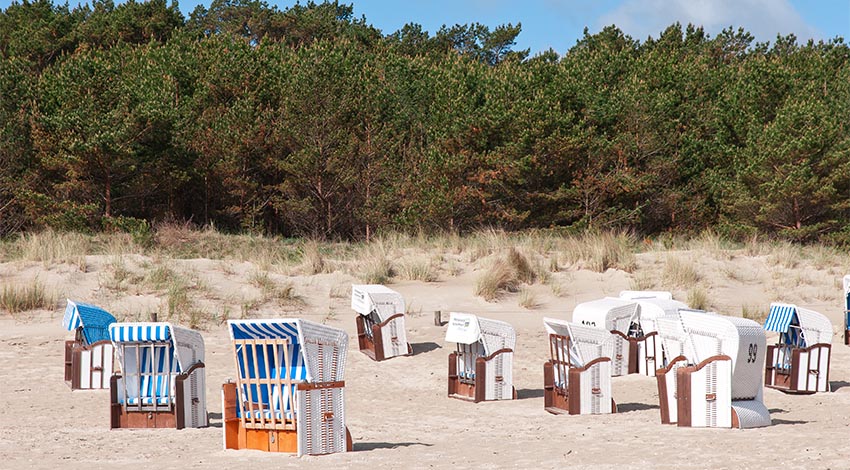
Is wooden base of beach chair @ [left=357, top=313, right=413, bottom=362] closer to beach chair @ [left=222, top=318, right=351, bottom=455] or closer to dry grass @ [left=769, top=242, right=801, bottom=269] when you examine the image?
beach chair @ [left=222, top=318, right=351, bottom=455]

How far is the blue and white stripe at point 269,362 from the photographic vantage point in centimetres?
817

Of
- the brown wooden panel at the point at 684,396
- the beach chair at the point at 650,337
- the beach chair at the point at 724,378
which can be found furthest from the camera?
the beach chair at the point at 650,337

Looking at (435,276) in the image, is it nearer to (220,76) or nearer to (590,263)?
(590,263)

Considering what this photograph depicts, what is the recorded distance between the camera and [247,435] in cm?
859

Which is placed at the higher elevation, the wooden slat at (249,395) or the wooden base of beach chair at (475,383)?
the wooden slat at (249,395)

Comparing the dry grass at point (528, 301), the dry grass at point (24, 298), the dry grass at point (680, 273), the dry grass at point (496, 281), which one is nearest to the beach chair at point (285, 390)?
the dry grass at point (24, 298)

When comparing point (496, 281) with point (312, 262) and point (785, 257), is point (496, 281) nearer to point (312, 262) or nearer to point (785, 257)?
point (312, 262)

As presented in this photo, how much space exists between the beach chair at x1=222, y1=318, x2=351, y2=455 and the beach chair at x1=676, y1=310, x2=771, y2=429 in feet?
10.9

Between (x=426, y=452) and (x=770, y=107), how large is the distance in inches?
1163

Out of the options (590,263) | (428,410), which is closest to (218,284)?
(590,263)

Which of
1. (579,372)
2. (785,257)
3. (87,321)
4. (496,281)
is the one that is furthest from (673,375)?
(785,257)

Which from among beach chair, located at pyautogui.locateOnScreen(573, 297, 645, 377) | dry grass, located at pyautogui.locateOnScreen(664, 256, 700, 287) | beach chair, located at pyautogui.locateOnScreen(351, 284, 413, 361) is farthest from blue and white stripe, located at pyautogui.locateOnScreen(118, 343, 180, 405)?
dry grass, located at pyautogui.locateOnScreen(664, 256, 700, 287)

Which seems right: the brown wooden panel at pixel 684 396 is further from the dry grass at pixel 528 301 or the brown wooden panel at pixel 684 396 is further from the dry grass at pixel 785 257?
the dry grass at pixel 785 257

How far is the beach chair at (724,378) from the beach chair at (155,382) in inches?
193
